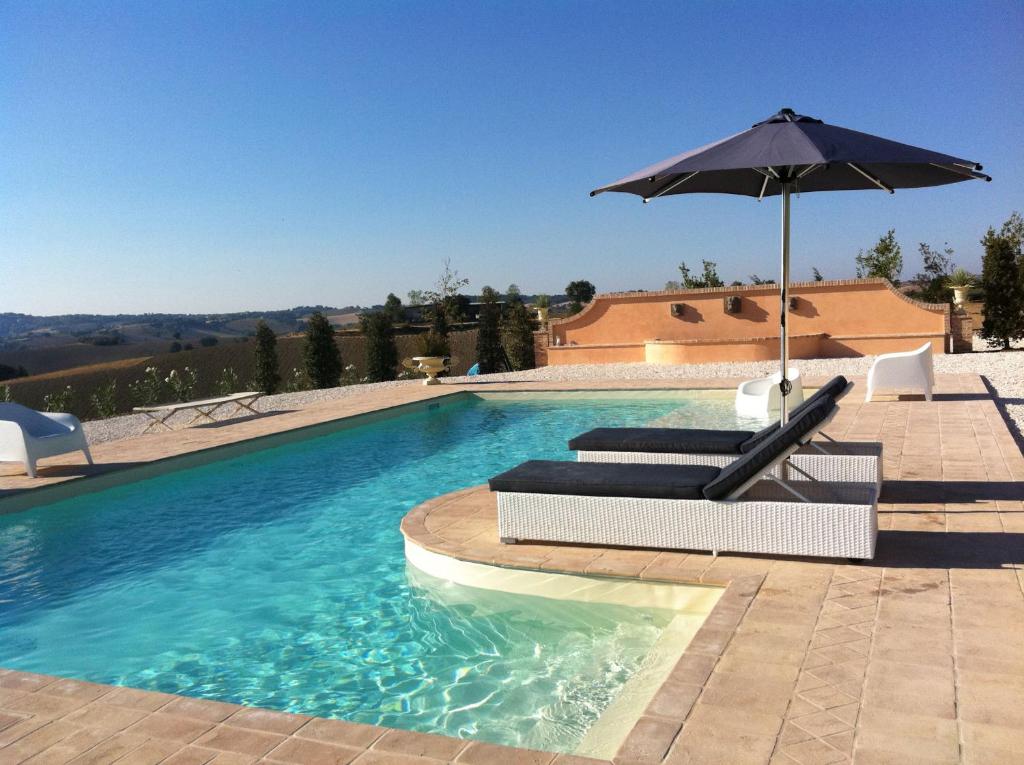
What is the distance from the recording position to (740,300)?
62.3 feet

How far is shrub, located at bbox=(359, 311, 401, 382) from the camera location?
24094 mm

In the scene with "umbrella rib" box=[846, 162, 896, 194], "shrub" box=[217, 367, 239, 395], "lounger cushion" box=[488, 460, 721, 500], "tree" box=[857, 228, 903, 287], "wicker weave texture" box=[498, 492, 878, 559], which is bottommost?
"shrub" box=[217, 367, 239, 395]

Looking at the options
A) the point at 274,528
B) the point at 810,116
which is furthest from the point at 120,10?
the point at 810,116

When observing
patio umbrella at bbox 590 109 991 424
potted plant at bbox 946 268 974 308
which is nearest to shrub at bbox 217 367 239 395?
patio umbrella at bbox 590 109 991 424

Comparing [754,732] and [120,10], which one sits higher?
[120,10]

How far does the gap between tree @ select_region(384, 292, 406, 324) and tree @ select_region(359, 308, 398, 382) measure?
85.1 feet

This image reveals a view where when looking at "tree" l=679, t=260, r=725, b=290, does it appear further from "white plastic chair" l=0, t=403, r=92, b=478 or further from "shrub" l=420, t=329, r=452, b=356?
"white plastic chair" l=0, t=403, r=92, b=478

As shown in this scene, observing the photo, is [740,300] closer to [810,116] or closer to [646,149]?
[646,149]

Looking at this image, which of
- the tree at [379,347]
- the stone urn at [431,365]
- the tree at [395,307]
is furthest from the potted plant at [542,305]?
the tree at [395,307]

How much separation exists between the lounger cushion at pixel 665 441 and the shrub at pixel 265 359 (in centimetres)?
1840

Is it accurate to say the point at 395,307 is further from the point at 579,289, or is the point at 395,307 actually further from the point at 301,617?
the point at 301,617

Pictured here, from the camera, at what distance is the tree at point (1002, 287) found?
1647 centimetres

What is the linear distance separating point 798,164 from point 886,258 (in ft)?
83.1

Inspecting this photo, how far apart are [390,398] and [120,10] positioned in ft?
22.4
